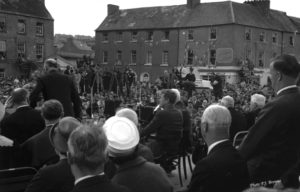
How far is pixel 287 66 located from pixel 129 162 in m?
1.53

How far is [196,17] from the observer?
47.5 meters

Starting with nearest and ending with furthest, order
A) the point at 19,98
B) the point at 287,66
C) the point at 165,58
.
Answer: the point at 287,66 → the point at 19,98 → the point at 165,58

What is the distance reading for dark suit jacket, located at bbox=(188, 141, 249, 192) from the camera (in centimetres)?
307

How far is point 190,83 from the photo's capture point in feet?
60.1

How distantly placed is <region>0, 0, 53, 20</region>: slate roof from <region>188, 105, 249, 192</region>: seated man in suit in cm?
4264

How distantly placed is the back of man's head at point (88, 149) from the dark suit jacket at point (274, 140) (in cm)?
133

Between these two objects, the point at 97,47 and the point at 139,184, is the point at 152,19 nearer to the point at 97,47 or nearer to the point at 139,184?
the point at 97,47

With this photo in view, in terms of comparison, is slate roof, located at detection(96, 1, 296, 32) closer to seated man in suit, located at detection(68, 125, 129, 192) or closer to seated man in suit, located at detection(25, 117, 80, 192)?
seated man in suit, located at detection(25, 117, 80, 192)

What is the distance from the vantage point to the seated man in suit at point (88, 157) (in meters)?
2.52

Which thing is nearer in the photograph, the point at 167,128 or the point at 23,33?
the point at 167,128

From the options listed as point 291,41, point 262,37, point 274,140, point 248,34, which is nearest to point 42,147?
point 274,140

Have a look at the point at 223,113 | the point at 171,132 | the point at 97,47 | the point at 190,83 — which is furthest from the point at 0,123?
the point at 97,47

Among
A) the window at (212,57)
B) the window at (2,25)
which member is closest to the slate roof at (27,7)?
the window at (2,25)

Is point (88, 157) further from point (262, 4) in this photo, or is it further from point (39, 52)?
point (262, 4)
